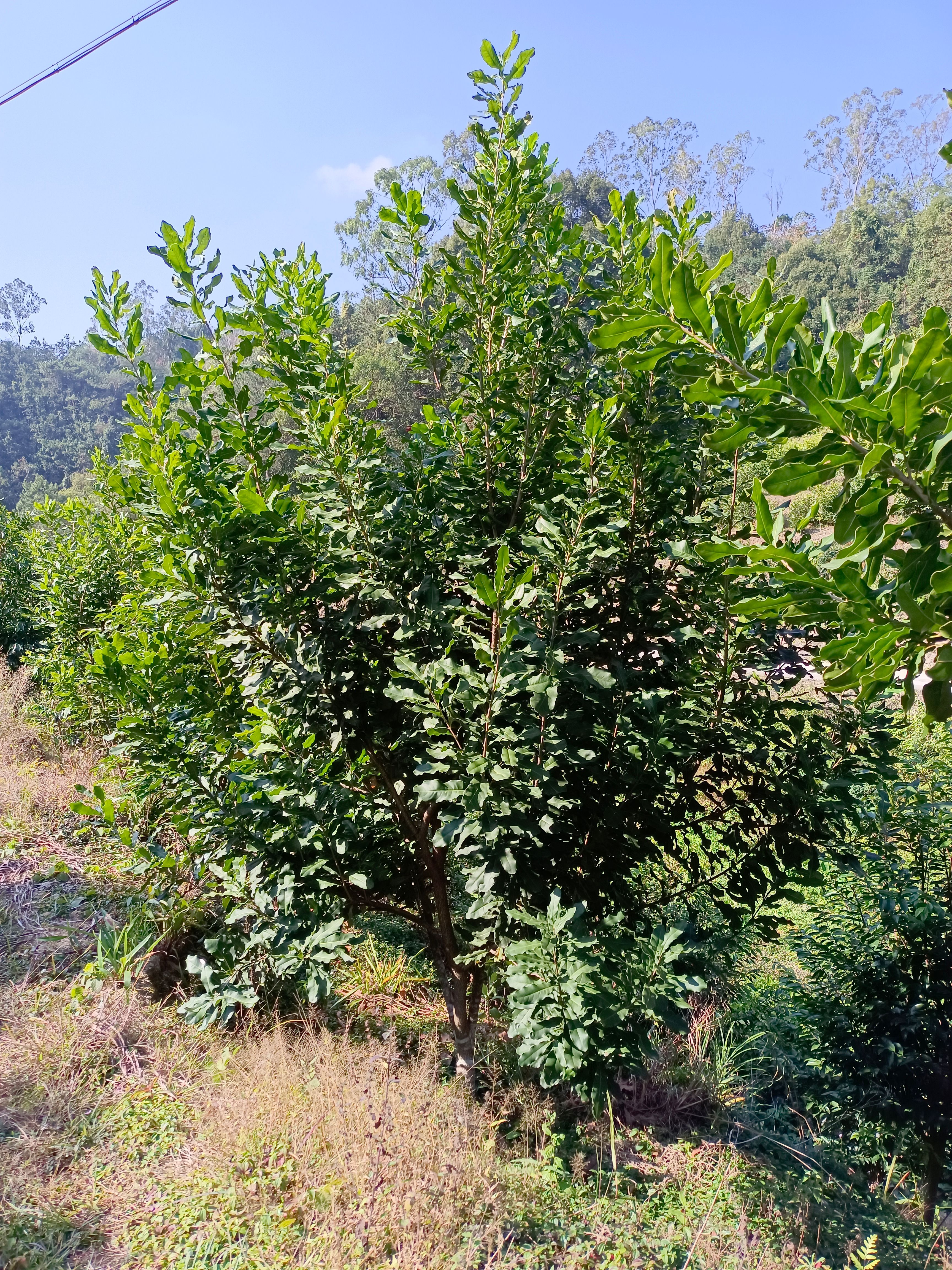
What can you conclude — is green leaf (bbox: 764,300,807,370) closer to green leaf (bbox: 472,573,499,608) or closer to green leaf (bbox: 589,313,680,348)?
green leaf (bbox: 589,313,680,348)

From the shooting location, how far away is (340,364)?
2.50 m

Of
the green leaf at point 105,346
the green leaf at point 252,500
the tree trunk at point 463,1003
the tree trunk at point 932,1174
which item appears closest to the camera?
the green leaf at point 252,500

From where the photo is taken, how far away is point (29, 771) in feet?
19.1

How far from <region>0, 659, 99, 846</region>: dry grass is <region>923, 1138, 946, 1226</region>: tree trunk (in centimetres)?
454

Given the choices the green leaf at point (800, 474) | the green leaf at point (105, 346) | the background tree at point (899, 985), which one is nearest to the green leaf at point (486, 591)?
the green leaf at point (800, 474)

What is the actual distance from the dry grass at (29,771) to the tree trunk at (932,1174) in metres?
4.54

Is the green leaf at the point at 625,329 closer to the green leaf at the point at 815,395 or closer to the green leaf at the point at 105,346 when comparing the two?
the green leaf at the point at 815,395

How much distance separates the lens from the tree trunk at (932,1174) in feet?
10.5

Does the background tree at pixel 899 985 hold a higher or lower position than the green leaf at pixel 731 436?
lower

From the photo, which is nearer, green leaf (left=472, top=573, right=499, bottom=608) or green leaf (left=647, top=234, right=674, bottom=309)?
green leaf (left=647, top=234, right=674, bottom=309)

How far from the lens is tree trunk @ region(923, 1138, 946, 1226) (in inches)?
126

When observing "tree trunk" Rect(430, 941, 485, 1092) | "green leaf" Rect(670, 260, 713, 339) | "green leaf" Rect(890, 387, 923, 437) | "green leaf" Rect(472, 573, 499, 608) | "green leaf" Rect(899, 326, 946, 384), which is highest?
"green leaf" Rect(670, 260, 713, 339)

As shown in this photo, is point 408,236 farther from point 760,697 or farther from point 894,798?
point 894,798

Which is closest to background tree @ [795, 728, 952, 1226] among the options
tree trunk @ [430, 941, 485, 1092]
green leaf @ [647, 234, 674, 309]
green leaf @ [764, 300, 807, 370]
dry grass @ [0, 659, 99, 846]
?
tree trunk @ [430, 941, 485, 1092]
